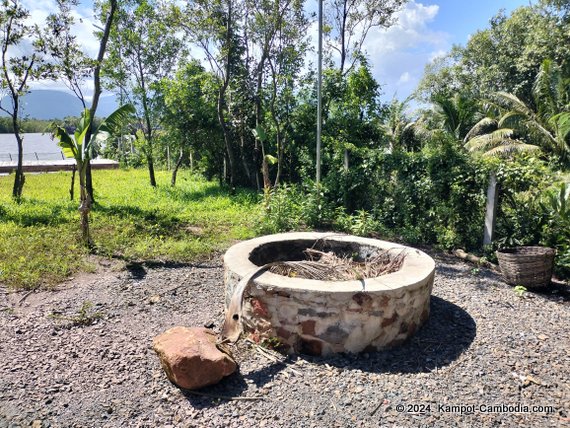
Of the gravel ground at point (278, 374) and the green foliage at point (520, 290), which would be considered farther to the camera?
the green foliage at point (520, 290)

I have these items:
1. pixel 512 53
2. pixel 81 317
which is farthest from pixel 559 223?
pixel 512 53

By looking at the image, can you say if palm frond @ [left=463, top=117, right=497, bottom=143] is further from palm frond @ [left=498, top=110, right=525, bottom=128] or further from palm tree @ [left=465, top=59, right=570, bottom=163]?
palm frond @ [left=498, top=110, right=525, bottom=128]

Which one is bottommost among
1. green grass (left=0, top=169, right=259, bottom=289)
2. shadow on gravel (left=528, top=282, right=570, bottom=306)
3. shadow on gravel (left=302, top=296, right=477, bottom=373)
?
shadow on gravel (left=528, top=282, right=570, bottom=306)

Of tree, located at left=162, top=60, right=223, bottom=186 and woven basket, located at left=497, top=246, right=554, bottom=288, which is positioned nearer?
woven basket, located at left=497, top=246, right=554, bottom=288

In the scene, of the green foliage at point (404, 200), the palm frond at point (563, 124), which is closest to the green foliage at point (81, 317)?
the green foliage at point (404, 200)

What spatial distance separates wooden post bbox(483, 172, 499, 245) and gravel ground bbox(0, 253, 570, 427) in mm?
1937

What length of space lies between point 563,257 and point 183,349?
5.39 m

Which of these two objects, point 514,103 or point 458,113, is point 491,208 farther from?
point 514,103

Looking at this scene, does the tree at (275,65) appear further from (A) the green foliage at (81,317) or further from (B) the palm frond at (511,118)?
(B) the palm frond at (511,118)

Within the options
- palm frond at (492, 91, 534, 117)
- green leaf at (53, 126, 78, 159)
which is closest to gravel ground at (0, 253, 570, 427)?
green leaf at (53, 126, 78, 159)

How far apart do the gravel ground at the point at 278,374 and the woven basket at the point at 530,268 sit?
0.51 meters

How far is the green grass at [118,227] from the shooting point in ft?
19.4

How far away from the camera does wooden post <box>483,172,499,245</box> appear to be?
6.58 metres

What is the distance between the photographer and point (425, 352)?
369 centimetres
